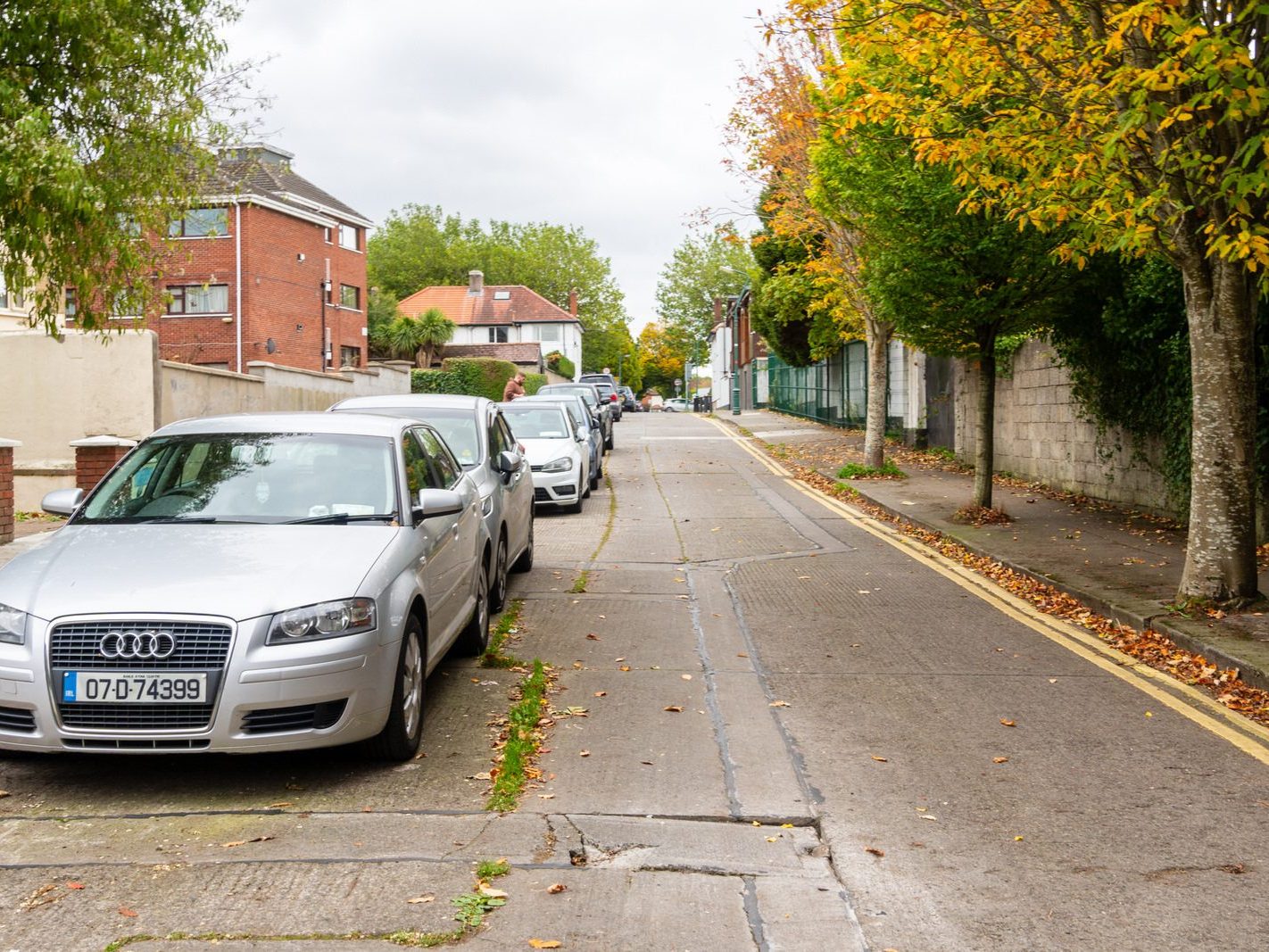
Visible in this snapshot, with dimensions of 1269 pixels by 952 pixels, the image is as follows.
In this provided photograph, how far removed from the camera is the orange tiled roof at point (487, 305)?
303 ft

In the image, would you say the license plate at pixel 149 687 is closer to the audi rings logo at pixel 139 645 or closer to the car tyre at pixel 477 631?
the audi rings logo at pixel 139 645

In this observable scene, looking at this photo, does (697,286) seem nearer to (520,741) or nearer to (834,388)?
(834,388)

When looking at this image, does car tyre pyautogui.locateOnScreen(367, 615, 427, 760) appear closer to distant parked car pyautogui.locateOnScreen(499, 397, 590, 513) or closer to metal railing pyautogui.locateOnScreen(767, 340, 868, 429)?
distant parked car pyautogui.locateOnScreen(499, 397, 590, 513)

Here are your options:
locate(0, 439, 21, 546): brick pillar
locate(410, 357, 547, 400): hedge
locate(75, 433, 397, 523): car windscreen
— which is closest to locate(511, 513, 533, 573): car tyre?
locate(75, 433, 397, 523): car windscreen

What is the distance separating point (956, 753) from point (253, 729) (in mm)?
3266

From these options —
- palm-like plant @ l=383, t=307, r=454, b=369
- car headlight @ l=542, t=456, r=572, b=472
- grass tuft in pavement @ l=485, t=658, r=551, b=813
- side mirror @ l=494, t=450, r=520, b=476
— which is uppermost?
palm-like plant @ l=383, t=307, r=454, b=369

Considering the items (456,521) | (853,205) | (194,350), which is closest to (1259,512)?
(853,205)

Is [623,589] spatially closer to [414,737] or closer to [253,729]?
[414,737]

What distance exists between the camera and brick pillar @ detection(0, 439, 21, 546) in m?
12.8

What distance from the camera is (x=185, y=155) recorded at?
1244 centimetres

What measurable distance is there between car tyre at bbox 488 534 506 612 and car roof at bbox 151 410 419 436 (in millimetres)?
2222

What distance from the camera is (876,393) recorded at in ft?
75.0

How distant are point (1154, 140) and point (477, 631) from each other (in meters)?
5.91

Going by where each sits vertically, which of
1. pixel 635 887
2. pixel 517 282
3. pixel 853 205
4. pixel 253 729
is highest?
pixel 517 282
